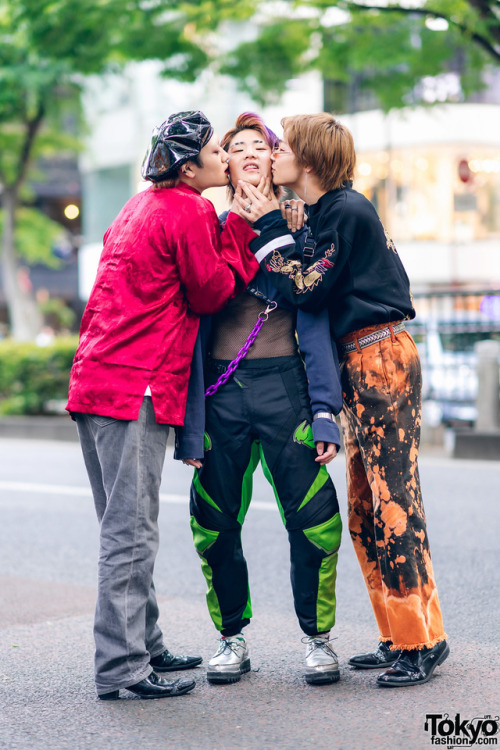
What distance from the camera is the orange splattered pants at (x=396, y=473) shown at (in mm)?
3400

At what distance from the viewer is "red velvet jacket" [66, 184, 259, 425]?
3.29 metres

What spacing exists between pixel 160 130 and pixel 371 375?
1.13 m

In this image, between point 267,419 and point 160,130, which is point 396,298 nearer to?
point 267,419

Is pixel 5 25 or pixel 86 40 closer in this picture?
pixel 86 40

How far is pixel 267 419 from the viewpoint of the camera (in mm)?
3459

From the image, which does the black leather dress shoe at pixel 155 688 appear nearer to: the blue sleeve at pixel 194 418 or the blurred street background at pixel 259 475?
the blurred street background at pixel 259 475

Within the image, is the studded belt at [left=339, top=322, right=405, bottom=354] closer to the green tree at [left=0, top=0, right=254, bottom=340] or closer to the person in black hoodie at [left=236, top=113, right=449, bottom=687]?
the person in black hoodie at [left=236, top=113, right=449, bottom=687]

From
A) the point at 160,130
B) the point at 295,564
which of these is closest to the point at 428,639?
the point at 295,564

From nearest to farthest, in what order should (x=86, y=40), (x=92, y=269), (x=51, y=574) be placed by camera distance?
(x=51, y=574) → (x=86, y=40) → (x=92, y=269)

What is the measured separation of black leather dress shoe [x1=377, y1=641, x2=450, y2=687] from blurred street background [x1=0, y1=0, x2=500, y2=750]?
0.05 m
